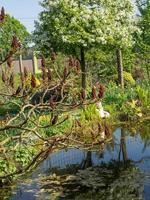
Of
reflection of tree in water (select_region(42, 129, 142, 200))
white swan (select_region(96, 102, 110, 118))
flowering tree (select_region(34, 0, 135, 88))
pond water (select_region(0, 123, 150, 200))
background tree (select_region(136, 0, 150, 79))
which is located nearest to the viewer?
reflection of tree in water (select_region(42, 129, 142, 200))

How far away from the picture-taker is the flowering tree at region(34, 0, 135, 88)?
2186cm

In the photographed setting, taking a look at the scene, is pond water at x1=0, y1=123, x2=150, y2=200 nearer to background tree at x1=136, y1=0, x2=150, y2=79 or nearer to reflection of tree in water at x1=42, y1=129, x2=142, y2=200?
reflection of tree in water at x1=42, y1=129, x2=142, y2=200

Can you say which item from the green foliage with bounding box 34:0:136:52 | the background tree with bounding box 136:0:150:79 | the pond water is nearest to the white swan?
the pond water

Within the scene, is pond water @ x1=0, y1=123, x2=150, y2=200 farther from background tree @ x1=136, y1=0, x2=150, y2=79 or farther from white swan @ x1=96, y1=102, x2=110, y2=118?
background tree @ x1=136, y1=0, x2=150, y2=79

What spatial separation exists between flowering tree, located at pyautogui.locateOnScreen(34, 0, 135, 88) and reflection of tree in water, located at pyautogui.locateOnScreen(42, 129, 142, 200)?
10.9 metres

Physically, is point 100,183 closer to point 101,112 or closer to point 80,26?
point 101,112

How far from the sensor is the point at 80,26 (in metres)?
22.0

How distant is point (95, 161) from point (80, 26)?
35.4 ft

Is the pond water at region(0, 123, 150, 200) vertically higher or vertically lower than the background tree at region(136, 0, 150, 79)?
lower

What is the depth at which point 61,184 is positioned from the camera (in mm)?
10227

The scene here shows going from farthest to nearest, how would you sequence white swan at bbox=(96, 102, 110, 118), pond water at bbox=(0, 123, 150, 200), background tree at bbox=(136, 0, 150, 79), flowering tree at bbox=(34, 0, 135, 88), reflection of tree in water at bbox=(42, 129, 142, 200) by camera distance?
background tree at bbox=(136, 0, 150, 79) < flowering tree at bbox=(34, 0, 135, 88) < white swan at bbox=(96, 102, 110, 118) < pond water at bbox=(0, 123, 150, 200) < reflection of tree in water at bbox=(42, 129, 142, 200)

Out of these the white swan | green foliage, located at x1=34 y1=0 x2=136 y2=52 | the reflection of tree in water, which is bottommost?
the reflection of tree in water

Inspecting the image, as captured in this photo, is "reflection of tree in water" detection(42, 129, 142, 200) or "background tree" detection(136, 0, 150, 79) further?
"background tree" detection(136, 0, 150, 79)

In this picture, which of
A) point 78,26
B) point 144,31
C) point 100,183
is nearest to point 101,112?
point 78,26
